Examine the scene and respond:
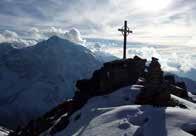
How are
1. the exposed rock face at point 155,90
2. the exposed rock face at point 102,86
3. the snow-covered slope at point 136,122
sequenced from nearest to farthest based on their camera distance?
the snow-covered slope at point 136,122, the exposed rock face at point 155,90, the exposed rock face at point 102,86

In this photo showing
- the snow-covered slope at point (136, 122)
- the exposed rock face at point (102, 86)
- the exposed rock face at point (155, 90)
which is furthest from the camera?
the exposed rock face at point (102, 86)

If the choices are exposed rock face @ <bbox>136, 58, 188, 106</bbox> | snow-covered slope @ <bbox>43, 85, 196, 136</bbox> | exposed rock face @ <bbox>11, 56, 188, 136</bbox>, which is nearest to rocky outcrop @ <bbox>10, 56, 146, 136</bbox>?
exposed rock face @ <bbox>11, 56, 188, 136</bbox>

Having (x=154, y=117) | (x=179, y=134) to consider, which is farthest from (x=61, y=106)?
(x=179, y=134)

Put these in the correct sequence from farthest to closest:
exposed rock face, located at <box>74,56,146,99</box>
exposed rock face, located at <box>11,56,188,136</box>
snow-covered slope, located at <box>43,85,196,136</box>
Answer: exposed rock face, located at <box>74,56,146,99</box> < exposed rock face, located at <box>11,56,188,136</box> < snow-covered slope, located at <box>43,85,196,136</box>

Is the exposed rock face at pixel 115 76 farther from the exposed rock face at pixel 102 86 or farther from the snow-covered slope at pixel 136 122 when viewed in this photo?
the snow-covered slope at pixel 136 122

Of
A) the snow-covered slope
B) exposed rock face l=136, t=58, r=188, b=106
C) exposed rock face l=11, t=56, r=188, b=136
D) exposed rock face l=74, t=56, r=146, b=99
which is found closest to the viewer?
the snow-covered slope

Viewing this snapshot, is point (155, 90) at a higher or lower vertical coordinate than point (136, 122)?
higher

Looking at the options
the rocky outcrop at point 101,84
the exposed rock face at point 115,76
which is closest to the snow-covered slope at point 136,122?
the rocky outcrop at point 101,84

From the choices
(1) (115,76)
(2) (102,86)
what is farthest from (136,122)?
(1) (115,76)

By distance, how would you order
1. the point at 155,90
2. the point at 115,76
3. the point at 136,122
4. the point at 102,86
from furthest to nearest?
the point at 115,76 < the point at 102,86 < the point at 155,90 < the point at 136,122

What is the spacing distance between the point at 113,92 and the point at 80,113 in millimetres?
6323

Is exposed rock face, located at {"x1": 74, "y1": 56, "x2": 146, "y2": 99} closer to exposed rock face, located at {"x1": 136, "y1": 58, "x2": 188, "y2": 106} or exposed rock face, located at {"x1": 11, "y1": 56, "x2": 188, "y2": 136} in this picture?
exposed rock face, located at {"x1": 11, "y1": 56, "x2": 188, "y2": 136}

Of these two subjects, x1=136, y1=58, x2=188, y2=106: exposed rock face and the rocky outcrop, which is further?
the rocky outcrop

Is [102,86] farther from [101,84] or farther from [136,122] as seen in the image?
[136,122]
